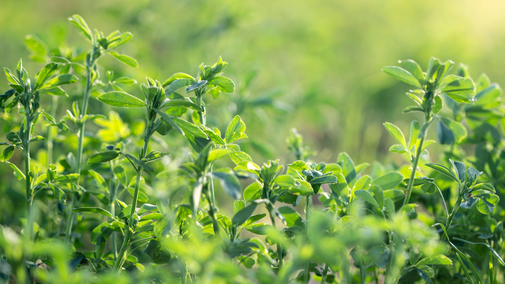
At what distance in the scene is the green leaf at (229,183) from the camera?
47cm

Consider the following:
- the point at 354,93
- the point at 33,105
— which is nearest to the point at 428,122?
the point at 33,105

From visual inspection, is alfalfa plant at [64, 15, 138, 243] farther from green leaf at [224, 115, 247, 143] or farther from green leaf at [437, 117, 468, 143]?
green leaf at [437, 117, 468, 143]

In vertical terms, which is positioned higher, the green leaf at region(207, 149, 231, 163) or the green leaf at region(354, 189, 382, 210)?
the green leaf at region(207, 149, 231, 163)

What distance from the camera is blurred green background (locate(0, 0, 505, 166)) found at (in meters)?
2.00

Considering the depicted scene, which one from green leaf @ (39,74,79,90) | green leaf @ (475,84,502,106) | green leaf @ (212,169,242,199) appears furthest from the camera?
green leaf @ (475,84,502,106)

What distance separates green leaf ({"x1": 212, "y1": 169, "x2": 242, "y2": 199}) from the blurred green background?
870 mm

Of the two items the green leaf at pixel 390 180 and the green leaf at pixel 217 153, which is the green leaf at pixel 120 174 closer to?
the green leaf at pixel 217 153

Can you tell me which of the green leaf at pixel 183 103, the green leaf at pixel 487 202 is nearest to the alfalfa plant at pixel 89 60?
the green leaf at pixel 183 103

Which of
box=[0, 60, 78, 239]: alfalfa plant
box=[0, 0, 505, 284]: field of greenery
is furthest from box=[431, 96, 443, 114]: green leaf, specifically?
box=[0, 60, 78, 239]: alfalfa plant

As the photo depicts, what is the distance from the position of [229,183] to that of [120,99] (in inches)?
11.0

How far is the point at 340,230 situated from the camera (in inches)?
21.1

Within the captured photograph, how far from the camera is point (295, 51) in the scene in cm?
280

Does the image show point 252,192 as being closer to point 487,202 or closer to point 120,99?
point 120,99

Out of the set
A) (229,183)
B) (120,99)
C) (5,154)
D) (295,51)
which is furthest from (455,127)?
(295,51)
